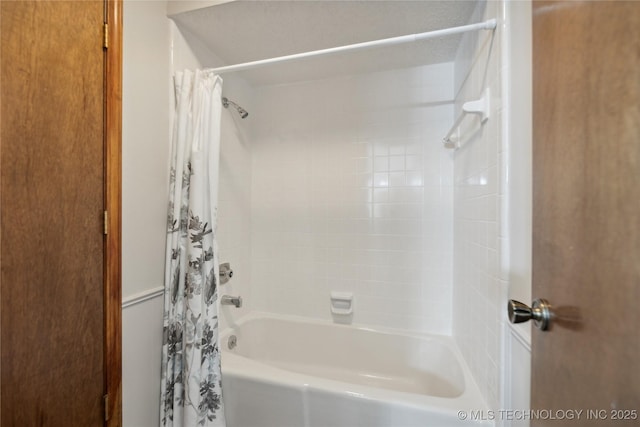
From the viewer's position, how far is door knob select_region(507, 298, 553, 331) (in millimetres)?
560

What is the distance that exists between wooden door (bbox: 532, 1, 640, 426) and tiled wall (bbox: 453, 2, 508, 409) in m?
0.37

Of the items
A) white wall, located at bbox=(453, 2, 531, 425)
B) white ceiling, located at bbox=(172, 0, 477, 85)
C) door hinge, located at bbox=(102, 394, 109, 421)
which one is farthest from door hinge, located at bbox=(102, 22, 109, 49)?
white wall, located at bbox=(453, 2, 531, 425)

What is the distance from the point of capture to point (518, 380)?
853mm

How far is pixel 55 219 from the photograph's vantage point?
2.48 feet

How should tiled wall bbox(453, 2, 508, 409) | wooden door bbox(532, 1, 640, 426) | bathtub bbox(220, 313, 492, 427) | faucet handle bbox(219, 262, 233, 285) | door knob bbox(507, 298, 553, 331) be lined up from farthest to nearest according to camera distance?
faucet handle bbox(219, 262, 233, 285)
bathtub bbox(220, 313, 492, 427)
tiled wall bbox(453, 2, 508, 409)
door knob bbox(507, 298, 553, 331)
wooden door bbox(532, 1, 640, 426)

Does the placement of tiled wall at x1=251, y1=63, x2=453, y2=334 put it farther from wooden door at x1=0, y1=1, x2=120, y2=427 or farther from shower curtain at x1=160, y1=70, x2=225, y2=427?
wooden door at x1=0, y1=1, x2=120, y2=427

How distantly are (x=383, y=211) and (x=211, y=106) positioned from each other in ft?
4.13

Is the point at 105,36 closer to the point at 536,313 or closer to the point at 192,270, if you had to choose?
the point at 192,270

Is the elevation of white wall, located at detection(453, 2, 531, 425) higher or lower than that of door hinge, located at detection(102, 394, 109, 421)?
higher

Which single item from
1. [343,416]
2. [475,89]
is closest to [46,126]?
[343,416]

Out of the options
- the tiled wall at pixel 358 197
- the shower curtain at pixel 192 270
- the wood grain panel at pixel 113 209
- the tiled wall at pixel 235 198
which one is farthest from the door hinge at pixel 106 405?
the tiled wall at pixel 358 197

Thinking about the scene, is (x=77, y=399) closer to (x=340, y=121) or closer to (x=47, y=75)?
(x=47, y=75)

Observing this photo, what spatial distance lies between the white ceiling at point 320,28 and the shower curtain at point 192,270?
34cm

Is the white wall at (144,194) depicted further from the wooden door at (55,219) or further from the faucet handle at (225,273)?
the faucet handle at (225,273)
